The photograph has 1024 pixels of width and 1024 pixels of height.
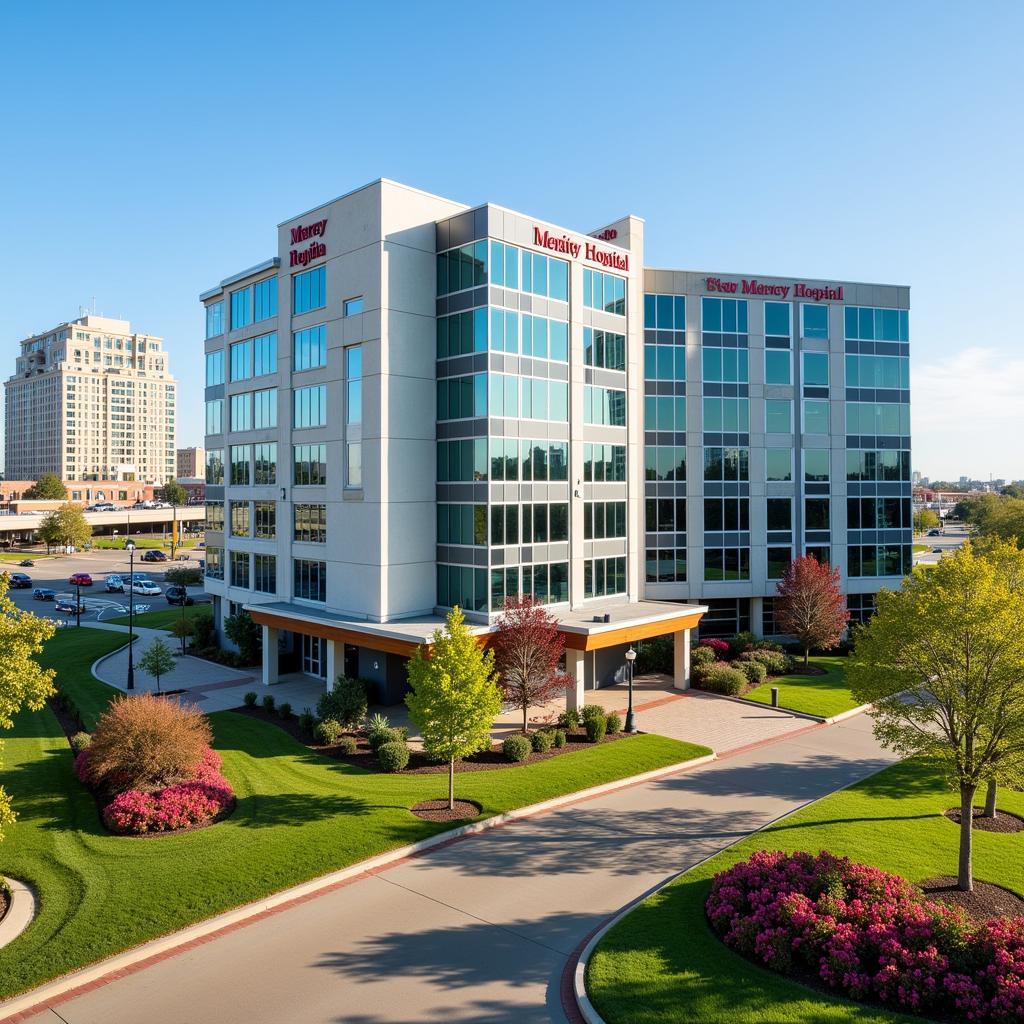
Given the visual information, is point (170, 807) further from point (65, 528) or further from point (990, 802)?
point (65, 528)

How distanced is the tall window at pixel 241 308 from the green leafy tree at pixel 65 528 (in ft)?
216

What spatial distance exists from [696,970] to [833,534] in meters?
34.7

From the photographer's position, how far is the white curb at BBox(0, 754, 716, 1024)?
11.6 metres

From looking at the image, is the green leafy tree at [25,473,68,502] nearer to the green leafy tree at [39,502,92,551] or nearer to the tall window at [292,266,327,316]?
the green leafy tree at [39,502,92,551]

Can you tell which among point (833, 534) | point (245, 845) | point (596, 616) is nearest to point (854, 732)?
point (596, 616)

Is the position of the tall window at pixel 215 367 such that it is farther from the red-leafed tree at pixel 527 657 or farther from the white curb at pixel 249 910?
the white curb at pixel 249 910

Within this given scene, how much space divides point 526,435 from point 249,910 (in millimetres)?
19490

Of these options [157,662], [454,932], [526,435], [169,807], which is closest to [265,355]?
[526,435]

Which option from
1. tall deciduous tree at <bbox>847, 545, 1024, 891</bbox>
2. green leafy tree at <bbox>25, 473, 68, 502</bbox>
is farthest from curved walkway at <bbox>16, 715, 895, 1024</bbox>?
green leafy tree at <bbox>25, 473, 68, 502</bbox>

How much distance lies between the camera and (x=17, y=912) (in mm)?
13805

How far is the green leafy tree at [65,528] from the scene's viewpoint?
89.1 meters

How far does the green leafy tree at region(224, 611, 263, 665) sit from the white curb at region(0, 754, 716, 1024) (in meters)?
22.3

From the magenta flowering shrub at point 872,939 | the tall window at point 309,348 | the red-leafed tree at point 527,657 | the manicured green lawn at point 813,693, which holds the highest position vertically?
the tall window at point 309,348

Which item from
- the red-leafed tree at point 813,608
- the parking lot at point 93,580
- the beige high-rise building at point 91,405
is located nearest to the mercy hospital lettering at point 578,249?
the red-leafed tree at point 813,608
